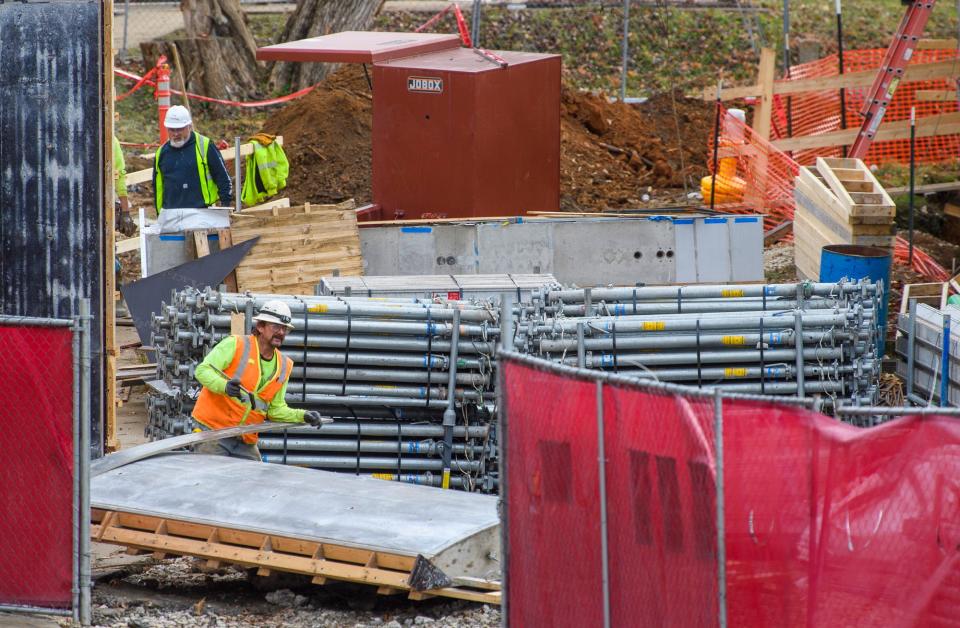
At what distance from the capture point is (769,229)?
17.8 metres

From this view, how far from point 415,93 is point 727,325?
236 inches

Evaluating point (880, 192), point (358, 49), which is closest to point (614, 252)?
point (880, 192)

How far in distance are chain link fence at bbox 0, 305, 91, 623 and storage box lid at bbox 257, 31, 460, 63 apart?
8.96 meters

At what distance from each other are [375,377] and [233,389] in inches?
58.5

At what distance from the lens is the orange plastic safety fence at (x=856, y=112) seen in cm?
1995

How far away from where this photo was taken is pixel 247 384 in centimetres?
921

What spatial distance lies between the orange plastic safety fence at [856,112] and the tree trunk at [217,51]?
9361 mm

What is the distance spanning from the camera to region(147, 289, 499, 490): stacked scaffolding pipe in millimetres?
10266

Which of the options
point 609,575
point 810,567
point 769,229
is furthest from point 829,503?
point 769,229

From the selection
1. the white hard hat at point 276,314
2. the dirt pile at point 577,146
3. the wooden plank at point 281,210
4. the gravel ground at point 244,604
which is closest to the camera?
the gravel ground at point 244,604

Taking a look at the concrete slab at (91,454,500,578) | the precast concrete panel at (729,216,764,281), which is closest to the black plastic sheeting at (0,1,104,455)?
the concrete slab at (91,454,500,578)

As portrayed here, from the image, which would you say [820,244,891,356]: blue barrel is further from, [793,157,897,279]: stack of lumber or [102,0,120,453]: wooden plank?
[102,0,120,453]: wooden plank

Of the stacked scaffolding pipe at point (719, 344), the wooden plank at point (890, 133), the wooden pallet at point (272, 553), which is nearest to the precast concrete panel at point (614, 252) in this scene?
the stacked scaffolding pipe at point (719, 344)

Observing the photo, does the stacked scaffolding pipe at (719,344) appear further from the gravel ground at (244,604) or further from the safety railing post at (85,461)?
the safety railing post at (85,461)
